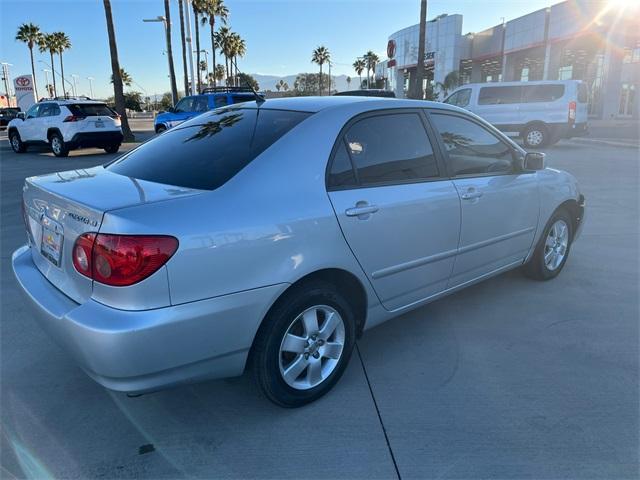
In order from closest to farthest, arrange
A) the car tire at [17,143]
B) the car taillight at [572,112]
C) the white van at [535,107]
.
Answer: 1. the car taillight at [572,112]
2. the white van at [535,107]
3. the car tire at [17,143]

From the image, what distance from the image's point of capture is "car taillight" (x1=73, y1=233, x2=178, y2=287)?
79.9 inches

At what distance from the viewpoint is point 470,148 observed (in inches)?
144

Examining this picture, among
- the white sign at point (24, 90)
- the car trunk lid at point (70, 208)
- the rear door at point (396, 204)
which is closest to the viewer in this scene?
the car trunk lid at point (70, 208)

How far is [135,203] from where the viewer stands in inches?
86.5

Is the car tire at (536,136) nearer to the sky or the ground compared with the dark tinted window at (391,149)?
nearer to the ground

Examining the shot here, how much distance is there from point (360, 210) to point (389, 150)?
1.87 feet

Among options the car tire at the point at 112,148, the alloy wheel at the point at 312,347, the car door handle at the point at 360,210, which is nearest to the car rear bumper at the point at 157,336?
the alloy wheel at the point at 312,347

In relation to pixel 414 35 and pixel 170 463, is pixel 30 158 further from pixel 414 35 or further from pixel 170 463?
pixel 414 35

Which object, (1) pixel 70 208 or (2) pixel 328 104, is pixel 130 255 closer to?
(1) pixel 70 208

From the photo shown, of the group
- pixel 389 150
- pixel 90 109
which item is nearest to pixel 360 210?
pixel 389 150

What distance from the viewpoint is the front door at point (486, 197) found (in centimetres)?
341

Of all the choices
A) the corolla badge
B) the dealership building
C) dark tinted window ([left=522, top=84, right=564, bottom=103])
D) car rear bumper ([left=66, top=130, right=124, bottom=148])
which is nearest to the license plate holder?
the corolla badge

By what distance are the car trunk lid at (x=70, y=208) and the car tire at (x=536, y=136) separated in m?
15.8

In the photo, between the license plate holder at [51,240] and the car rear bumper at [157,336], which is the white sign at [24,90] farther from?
the car rear bumper at [157,336]
